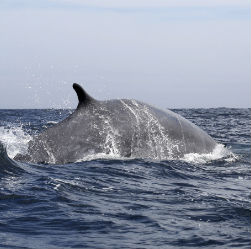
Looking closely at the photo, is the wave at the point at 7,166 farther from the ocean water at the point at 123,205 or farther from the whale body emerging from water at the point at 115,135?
the whale body emerging from water at the point at 115,135

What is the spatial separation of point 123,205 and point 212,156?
608 cm

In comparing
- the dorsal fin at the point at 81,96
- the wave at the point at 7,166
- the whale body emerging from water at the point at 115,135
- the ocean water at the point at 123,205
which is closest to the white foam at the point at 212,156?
the whale body emerging from water at the point at 115,135

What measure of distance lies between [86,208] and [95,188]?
1543 millimetres

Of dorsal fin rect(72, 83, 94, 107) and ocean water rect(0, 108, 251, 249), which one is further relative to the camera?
dorsal fin rect(72, 83, 94, 107)

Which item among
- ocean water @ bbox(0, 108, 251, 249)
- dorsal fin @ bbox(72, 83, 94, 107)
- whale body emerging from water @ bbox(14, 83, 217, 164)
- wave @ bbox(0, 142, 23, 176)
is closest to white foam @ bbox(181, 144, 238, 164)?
whale body emerging from water @ bbox(14, 83, 217, 164)

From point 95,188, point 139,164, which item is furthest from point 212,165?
point 95,188

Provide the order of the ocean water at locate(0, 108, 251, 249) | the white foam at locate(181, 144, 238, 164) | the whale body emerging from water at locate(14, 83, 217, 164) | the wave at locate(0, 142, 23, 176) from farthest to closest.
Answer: the white foam at locate(181, 144, 238, 164)
the whale body emerging from water at locate(14, 83, 217, 164)
the wave at locate(0, 142, 23, 176)
the ocean water at locate(0, 108, 251, 249)

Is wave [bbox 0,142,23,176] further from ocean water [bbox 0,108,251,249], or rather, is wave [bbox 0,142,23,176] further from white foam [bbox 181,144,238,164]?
white foam [bbox 181,144,238,164]

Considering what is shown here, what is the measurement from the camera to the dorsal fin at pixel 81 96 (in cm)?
1220

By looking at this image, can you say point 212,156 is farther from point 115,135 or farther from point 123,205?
point 123,205

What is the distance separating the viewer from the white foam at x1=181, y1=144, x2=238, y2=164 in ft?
42.3

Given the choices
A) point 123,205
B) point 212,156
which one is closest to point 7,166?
point 123,205

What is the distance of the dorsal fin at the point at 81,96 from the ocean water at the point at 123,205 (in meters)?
1.32

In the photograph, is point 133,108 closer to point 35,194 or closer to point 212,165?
point 212,165
